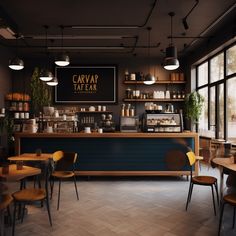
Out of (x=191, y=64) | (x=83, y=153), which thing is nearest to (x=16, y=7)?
Answer: (x=83, y=153)

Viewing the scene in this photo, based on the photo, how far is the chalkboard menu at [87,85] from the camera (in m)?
9.26

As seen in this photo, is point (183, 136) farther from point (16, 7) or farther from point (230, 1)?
point (16, 7)

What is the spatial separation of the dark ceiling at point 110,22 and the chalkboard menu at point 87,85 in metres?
1.07

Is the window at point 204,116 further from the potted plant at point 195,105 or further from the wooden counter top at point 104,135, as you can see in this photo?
the wooden counter top at point 104,135

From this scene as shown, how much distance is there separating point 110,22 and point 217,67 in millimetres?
3578

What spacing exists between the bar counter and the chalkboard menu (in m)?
3.61

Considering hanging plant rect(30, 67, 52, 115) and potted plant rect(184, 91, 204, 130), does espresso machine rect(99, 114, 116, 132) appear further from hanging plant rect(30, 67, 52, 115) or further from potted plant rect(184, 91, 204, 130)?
potted plant rect(184, 91, 204, 130)

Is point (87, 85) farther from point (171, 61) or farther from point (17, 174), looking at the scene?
point (17, 174)

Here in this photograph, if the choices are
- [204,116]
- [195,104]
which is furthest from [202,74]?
[204,116]

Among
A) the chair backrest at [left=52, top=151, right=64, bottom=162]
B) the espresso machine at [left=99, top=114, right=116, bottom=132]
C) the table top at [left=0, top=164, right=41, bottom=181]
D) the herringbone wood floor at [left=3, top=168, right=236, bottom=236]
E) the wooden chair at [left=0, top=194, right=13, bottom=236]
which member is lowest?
the herringbone wood floor at [left=3, top=168, right=236, bottom=236]

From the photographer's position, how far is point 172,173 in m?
5.86

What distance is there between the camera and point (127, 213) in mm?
3830

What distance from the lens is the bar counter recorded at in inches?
232

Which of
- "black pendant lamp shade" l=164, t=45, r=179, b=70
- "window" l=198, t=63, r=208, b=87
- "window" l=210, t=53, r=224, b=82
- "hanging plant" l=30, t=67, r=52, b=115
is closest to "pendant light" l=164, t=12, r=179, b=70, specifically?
"black pendant lamp shade" l=164, t=45, r=179, b=70
